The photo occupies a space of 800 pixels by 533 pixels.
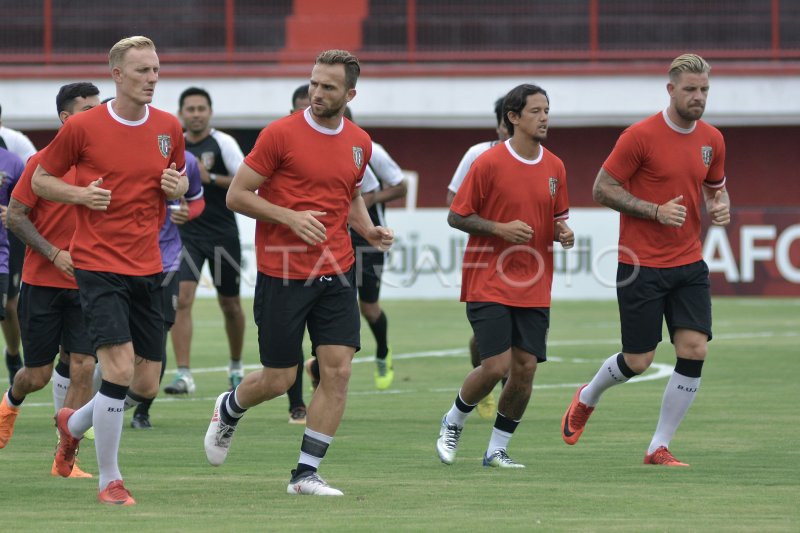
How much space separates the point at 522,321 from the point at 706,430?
7.92ft

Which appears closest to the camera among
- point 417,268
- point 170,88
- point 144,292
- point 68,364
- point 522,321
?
point 144,292

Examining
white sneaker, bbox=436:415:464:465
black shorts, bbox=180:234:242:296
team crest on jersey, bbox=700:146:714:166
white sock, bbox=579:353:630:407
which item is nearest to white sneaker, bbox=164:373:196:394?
black shorts, bbox=180:234:242:296

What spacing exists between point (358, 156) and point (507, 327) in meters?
1.55

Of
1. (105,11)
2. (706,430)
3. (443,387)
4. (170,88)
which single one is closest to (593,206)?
(170,88)

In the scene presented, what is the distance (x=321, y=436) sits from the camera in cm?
773

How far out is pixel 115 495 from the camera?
736cm

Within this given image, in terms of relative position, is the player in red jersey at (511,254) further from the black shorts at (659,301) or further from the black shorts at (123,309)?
the black shorts at (123,309)

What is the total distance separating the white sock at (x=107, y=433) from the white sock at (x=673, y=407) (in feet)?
10.9

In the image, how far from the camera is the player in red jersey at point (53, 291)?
8664 millimetres

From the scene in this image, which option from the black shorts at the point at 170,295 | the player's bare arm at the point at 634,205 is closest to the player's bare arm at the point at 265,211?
the player's bare arm at the point at 634,205

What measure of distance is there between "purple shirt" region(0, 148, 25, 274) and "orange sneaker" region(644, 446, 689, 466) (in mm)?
4478

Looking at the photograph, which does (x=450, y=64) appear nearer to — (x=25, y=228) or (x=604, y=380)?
(x=604, y=380)

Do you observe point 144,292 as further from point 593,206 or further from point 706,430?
point 593,206

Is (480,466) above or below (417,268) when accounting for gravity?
above
